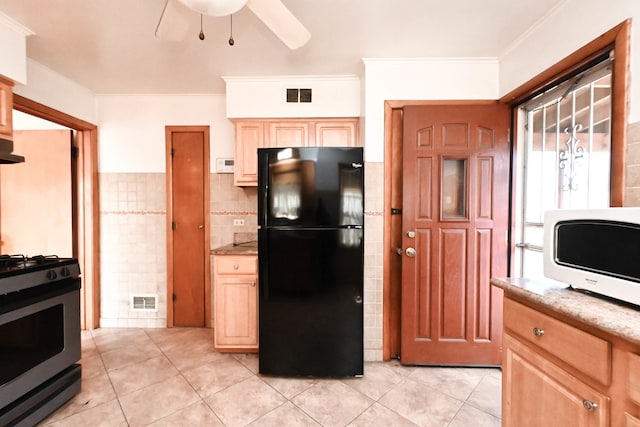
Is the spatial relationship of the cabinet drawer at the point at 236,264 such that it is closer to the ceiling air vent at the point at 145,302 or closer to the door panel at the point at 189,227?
A: the door panel at the point at 189,227

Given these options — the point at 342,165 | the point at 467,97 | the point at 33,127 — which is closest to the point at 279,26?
the point at 342,165

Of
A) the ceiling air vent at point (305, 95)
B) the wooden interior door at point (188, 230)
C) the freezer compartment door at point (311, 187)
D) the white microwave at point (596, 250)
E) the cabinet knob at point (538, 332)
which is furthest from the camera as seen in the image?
the wooden interior door at point (188, 230)

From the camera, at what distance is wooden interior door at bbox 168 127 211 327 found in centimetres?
277

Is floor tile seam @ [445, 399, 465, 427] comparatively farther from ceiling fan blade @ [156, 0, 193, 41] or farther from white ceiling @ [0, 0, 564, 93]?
ceiling fan blade @ [156, 0, 193, 41]

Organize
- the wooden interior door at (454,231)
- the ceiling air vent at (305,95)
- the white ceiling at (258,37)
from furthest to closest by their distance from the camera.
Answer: the ceiling air vent at (305,95), the wooden interior door at (454,231), the white ceiling at (258,37)

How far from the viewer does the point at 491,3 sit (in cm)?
150

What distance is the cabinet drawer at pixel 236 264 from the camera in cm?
217

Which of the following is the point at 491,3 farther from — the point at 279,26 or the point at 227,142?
the point at 227,142

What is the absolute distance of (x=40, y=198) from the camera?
266 cm

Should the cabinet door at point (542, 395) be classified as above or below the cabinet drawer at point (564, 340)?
below

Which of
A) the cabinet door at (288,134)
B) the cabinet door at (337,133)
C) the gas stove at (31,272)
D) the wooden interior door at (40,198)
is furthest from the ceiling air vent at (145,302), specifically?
the cabinet door at (337,133)

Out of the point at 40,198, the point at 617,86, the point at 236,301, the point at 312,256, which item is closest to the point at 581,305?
the point at 617,86

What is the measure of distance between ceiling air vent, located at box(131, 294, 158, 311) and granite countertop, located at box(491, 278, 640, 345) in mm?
3079

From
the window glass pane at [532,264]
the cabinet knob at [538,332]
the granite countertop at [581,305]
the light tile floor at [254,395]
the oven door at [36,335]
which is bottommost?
the light tile floor at [254,395]
